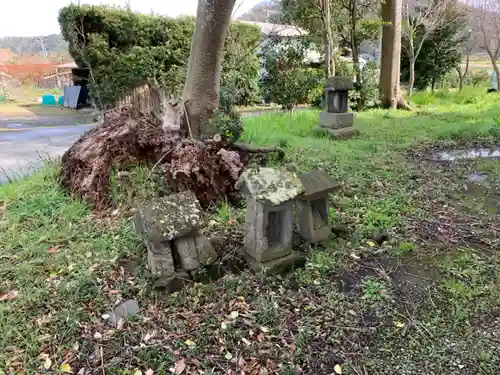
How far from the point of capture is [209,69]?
4.00 m

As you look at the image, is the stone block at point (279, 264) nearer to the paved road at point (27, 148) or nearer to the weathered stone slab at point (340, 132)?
the paved road at point (27, 148)

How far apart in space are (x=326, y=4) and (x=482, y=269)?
708 cm

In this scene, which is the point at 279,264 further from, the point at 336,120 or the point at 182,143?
the point at 336,120

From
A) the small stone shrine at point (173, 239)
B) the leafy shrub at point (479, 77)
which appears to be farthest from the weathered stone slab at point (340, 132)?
the leafy shrub at point (479, 77)

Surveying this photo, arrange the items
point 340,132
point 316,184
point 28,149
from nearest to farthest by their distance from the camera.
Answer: point 316,184
point 28,149
point 340,132

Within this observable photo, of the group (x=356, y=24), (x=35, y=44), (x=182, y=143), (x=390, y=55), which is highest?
(x=35, y=44)

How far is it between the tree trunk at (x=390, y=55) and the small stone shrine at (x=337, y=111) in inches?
135

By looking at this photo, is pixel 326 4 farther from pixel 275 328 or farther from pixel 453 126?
pixel 275 328

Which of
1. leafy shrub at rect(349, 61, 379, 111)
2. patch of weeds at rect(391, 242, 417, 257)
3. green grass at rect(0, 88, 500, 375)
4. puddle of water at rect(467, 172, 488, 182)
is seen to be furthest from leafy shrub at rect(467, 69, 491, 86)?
patch of weeds at rect(391, 242, 417, 257)

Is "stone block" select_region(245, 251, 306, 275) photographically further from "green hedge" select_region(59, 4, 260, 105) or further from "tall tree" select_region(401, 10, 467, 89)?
"tall tree" select_region(401, 10, 467, 89)

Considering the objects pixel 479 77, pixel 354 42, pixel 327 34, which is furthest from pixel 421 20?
pixel 479 77

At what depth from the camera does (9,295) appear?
6.55 feet

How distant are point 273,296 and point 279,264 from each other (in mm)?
230

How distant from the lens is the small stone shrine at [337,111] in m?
6.10
